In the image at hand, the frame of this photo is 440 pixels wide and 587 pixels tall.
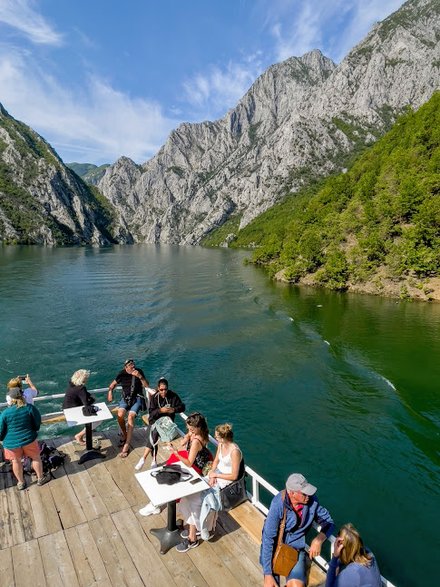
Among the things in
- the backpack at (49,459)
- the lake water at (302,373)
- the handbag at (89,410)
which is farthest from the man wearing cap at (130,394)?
the lake water at (302,373)

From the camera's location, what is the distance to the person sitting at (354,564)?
5.64 m

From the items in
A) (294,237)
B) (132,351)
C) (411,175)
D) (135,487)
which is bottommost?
(132,351)

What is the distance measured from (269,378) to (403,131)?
9857 cm

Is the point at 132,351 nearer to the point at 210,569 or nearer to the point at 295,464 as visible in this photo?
the point at 295,464

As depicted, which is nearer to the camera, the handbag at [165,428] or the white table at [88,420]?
the handbag at [165,428]

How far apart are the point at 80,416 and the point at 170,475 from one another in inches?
182

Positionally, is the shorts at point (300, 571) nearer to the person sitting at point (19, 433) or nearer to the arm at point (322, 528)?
the arm at point (322, 528)

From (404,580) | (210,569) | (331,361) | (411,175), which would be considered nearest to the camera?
(210,569)

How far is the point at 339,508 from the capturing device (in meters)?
14.4

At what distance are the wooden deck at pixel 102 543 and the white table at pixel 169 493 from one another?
0.20 metres

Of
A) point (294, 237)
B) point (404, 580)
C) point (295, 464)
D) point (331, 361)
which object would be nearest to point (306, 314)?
point (331, 361)

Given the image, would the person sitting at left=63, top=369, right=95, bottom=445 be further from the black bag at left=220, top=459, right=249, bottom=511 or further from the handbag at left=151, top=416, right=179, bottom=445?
the black bag at left=220, top=459, right=249, bottom=511

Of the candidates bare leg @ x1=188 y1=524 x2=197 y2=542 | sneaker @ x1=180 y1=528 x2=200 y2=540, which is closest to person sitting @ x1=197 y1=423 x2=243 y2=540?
sneaker @ x1=180 y1=528 x2=200 y2=540

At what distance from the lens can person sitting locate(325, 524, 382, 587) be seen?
5641 mm
